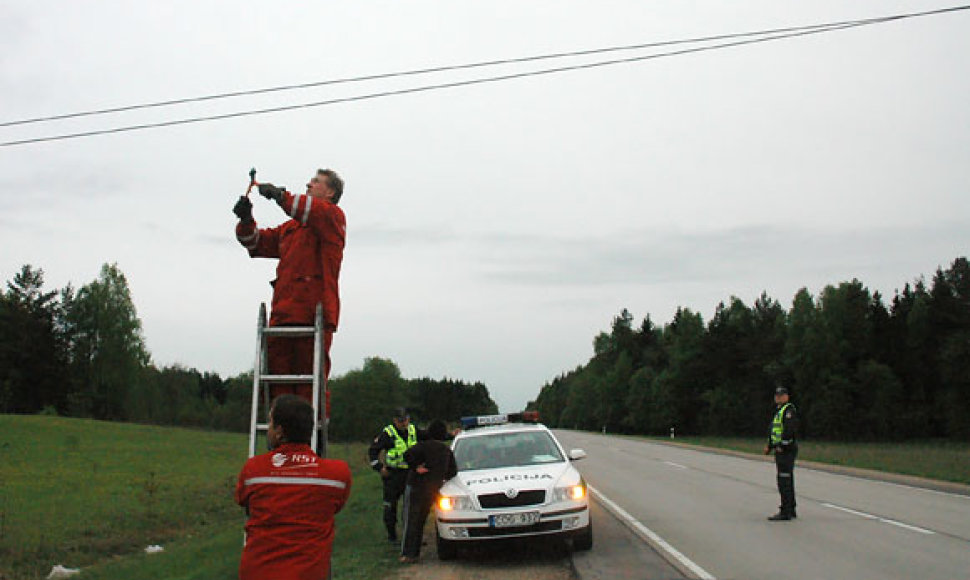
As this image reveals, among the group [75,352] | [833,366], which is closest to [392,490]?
[833,366]

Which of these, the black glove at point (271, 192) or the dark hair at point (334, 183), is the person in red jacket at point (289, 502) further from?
the dark hair at point (334, 183)

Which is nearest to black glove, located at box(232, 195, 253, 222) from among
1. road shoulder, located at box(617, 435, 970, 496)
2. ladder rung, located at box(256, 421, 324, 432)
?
ladder rung, located at box(256, 421, 324, 432)

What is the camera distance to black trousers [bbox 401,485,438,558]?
10.9m

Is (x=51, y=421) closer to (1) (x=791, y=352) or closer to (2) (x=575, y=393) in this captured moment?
(1) (x=791, y=352)

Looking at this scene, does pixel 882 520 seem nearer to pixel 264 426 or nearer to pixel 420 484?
pixel 420 484

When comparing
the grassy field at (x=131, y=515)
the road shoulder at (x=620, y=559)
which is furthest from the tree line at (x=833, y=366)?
the road shoulder at (x=620, y=559)

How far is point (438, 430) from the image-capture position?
38.3 ft

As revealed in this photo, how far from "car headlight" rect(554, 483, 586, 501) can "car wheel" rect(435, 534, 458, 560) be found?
1501mm

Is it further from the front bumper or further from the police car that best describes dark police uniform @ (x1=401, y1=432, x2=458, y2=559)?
the front bumper

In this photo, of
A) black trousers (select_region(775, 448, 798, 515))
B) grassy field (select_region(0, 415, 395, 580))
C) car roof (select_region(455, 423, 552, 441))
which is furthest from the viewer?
grassy field (select_region(0, 415, 395, 580))

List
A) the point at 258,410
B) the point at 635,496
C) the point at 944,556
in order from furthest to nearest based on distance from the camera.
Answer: the point at 635,496 → the point at 944,556 → the point at 258,410

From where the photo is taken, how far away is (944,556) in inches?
385

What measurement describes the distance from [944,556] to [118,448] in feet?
151

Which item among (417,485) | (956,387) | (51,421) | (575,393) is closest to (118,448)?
(51,421)
